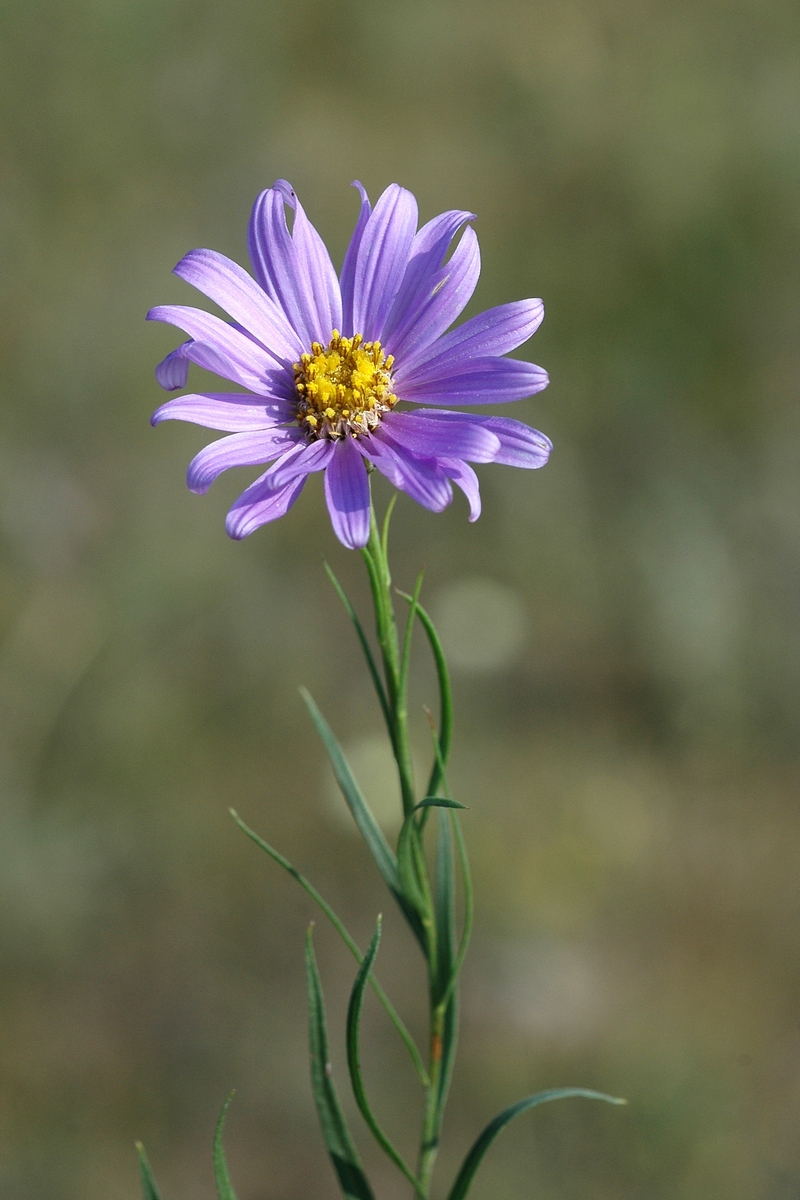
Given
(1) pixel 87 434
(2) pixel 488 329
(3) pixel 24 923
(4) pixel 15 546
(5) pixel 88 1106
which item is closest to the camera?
(2) pixel 488 329

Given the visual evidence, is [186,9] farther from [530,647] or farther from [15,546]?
[530,647]

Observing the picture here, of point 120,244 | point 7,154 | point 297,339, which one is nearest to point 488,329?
point 297,339

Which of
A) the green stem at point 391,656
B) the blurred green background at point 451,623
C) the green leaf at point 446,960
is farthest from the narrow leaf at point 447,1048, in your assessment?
the blurred green background at point 451,623

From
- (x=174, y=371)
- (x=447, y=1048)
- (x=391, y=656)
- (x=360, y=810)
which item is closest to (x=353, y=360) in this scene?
(x=174, y=371)

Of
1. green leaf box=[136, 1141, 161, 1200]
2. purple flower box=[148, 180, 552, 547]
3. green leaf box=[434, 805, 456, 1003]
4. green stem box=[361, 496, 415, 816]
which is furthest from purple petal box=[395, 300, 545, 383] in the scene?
green leaf box=[136, 1141, 161, 1200]

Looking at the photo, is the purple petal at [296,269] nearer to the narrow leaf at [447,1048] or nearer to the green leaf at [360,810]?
the green leaf at [360,810]

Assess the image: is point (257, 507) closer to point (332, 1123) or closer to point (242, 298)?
point (242, 298)

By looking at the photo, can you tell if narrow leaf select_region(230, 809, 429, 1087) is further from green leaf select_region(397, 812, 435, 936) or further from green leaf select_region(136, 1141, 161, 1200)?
green leaf select_region(136, 1141, 161, 1200)
